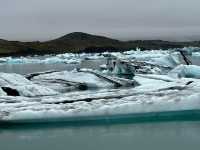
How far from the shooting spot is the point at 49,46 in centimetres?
7038

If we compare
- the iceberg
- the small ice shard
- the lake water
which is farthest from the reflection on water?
the small ice shard

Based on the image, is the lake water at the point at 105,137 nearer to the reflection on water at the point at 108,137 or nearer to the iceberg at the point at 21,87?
the reflection on water at the point at 108,137

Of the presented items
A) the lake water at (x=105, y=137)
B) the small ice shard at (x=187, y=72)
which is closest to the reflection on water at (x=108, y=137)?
the lake water at (x=105, y=137)

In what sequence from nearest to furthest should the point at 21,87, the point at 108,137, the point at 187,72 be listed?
1. the point at 108,137
2. the point at 21,87
3. the point at 187,72

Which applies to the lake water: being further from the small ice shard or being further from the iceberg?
the small ice shard

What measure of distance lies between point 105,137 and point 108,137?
0.04m

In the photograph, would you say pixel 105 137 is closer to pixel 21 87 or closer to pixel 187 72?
pixel 21 87

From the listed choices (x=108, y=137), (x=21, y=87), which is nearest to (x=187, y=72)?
(x=21, y=87)

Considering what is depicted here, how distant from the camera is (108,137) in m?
5.80

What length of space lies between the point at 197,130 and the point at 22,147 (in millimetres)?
2111

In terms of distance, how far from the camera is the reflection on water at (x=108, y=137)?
17.7ft

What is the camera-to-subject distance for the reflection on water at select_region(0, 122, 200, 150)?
17.7 feet

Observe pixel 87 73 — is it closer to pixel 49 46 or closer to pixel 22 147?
pixel 22 147

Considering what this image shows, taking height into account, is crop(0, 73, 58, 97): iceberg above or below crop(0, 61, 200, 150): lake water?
above
